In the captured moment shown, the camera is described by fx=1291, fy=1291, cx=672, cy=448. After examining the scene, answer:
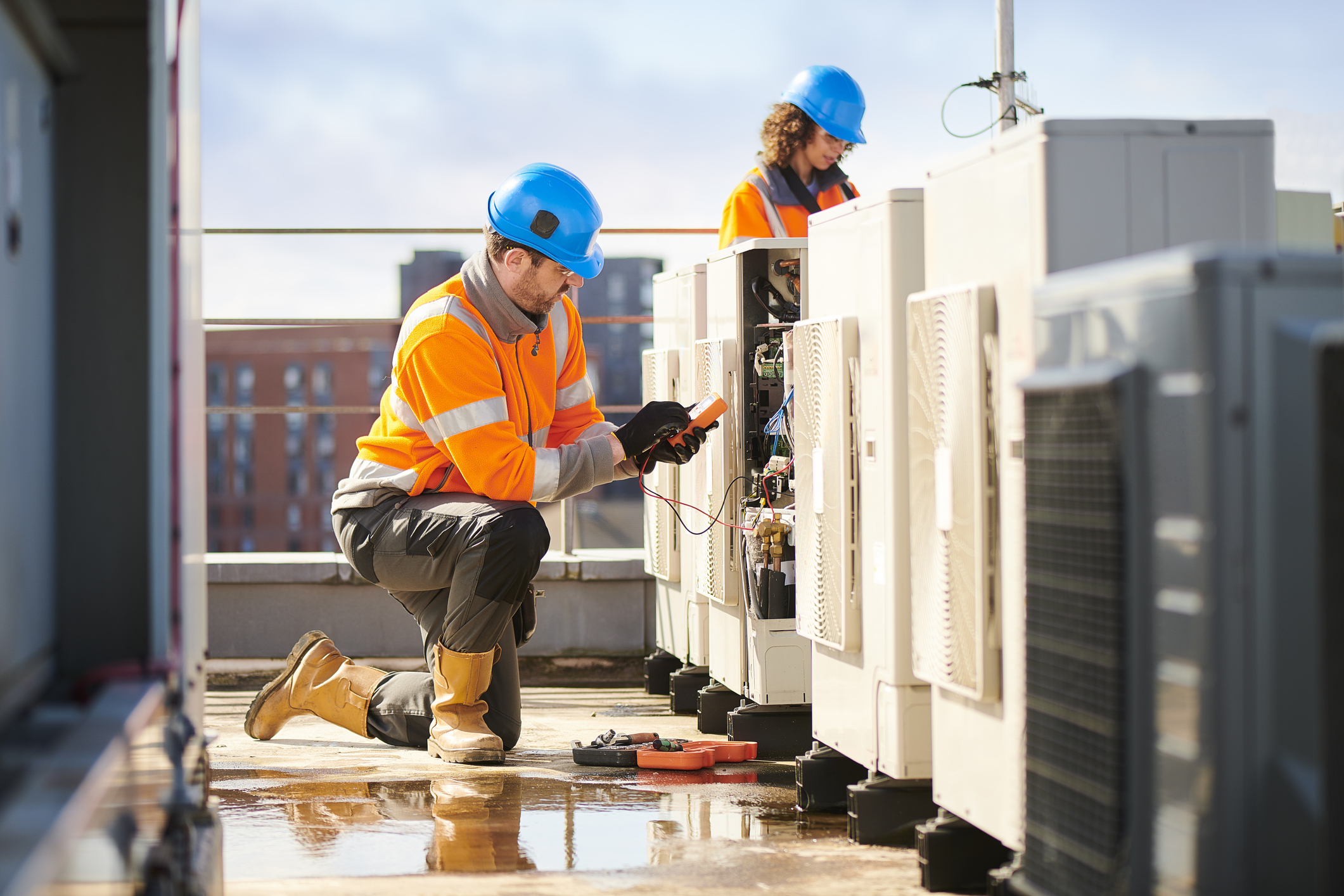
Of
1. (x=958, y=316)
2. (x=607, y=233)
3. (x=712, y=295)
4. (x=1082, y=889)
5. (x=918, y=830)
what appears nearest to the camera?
(x=1082, y=889)

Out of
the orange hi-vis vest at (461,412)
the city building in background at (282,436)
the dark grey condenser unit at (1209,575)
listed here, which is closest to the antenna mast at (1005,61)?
the orange hi-vis vest at (461,412)

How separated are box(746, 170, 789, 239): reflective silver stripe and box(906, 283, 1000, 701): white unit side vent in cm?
189

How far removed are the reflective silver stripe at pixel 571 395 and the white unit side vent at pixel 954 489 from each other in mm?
1683

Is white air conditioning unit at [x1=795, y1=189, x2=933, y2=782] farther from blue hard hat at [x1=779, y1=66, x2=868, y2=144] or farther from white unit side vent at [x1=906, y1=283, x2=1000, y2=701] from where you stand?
blue hard hat at [x1=779, y1=66, x2=868, y2=144]

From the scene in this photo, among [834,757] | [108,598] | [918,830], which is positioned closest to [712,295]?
[834,757]

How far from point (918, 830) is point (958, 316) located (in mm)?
941

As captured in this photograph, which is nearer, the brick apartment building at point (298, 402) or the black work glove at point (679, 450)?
the black work glove at point (679, 450)

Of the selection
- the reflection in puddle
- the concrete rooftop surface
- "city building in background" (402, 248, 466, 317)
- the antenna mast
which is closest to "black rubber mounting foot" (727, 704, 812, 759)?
the concrete rooftop surface

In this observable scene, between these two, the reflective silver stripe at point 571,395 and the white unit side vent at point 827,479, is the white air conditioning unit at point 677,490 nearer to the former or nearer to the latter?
the reflective silver stripe at point 571,395

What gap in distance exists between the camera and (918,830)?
7.74 feet

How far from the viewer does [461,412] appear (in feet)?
11.0

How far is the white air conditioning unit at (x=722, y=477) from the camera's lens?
3693 mm

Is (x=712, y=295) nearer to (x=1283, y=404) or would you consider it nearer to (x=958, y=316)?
(x=958, y=316)

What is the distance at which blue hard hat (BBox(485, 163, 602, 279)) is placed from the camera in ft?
11.6
